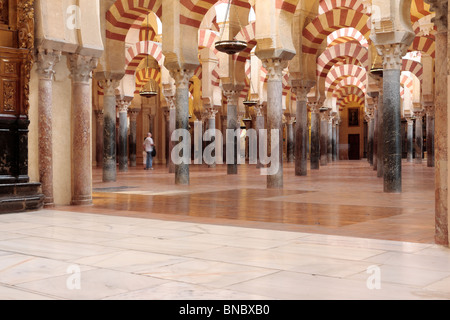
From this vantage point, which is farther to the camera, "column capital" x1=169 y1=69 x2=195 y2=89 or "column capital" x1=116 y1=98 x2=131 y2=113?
"column capital" x1=116 y1=98 x2=131 y2=113

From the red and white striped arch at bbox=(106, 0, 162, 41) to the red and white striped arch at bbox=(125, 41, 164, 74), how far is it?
4.10 metres

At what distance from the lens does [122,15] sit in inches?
407

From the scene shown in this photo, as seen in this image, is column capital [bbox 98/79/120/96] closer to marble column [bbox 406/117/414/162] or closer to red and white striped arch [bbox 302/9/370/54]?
red and white striped arch [bbox 302/9/370/54]

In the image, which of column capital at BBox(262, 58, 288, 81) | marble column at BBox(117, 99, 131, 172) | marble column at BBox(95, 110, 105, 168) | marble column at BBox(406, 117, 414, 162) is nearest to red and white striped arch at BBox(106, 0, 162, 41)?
column capital at BBox(262, 58, 288, 81)

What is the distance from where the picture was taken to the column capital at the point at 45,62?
5737 millimetres

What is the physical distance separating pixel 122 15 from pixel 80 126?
4842 millimetres

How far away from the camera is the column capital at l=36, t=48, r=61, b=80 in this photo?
18.8 feet

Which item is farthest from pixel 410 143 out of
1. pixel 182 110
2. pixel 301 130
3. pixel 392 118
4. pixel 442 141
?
pixel 442 141

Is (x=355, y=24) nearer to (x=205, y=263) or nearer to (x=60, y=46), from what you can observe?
(x=60, y=46)

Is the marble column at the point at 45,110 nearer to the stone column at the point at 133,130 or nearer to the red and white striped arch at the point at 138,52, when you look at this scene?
the red and white striped arch at the point at 138,52

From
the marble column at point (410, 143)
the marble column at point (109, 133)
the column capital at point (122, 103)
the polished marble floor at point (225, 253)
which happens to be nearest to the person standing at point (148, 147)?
the column capital at point (122, 103)

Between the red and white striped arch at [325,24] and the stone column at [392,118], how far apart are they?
4284 millimetres

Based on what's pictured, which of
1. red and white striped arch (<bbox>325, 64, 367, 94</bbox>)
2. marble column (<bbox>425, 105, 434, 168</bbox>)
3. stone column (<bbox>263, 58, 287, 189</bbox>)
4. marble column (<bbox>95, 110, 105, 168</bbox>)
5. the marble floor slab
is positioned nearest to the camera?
the marble floor slab

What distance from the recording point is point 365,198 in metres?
6.71
